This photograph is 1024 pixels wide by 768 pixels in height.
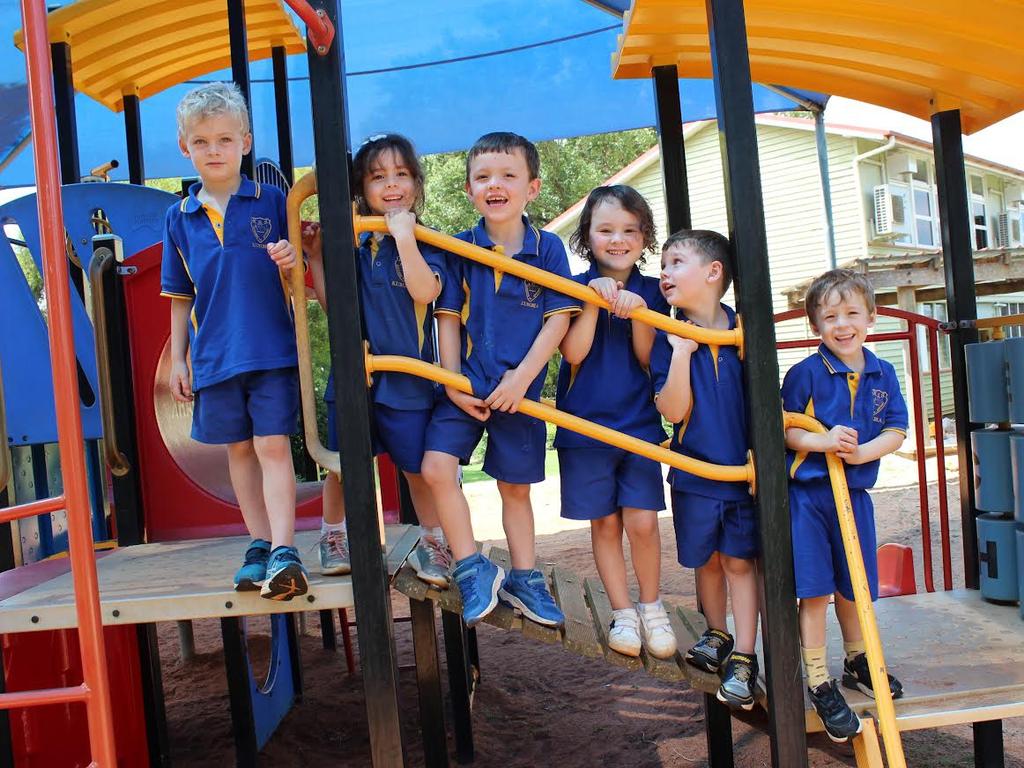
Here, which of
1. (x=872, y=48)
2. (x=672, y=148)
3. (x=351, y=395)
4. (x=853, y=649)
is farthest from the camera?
(x=672, y=148)

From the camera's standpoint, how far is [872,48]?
3.38 metres

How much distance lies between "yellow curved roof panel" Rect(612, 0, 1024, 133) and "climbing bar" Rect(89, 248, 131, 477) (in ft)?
7.11

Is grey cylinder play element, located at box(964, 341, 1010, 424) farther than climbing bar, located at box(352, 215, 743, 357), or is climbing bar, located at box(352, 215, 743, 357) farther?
grey cylinder play element, located at box(964, 341, 1010, 424)

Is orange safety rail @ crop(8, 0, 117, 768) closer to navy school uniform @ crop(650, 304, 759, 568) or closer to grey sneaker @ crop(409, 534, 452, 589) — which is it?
grey sneaker @ crop(409, 534, 452, 589)

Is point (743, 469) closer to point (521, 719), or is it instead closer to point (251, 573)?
point (251, 573)

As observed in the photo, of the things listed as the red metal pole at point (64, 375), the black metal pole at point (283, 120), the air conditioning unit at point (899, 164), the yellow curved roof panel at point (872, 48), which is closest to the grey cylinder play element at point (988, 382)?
the yellow curved roof panel at point (872, 48)

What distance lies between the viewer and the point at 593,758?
4230 millimetres

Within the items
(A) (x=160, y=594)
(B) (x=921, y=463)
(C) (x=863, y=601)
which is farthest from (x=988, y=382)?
(A) (x=160, y=594)

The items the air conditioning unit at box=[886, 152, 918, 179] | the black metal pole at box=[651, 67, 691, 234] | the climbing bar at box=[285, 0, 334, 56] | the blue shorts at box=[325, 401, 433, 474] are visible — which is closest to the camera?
the climbing bar at box=[285, 0, 334, 56]

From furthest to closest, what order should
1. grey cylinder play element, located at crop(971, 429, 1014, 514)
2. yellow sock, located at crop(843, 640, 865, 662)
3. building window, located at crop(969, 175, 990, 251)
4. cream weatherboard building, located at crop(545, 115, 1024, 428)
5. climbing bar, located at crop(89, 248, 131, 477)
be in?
building window, located at crop(969, 175, 990, 251) < cream weatherboard building, located at crop(545, 115, 1024, 428) < grey cylinder play element, located at crop(971, 429, 1014, 514) < climbing bar, located at crop(89, 248, 131, 477) < yellow sock, located at crop(843, 640, 865, 662)

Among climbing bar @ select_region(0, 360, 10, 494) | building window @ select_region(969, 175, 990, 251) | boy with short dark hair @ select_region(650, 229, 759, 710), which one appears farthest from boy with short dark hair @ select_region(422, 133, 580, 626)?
building window @ select_region(969, 175, 990, 251)

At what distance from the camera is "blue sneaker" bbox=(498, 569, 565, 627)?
2729 millimetres

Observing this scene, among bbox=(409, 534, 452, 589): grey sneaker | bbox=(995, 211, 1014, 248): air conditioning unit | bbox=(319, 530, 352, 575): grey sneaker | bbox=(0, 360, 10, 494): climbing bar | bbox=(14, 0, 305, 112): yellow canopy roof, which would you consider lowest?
bbox=(409, 534, 452, 589): grey sneaker

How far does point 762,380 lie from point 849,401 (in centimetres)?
45
